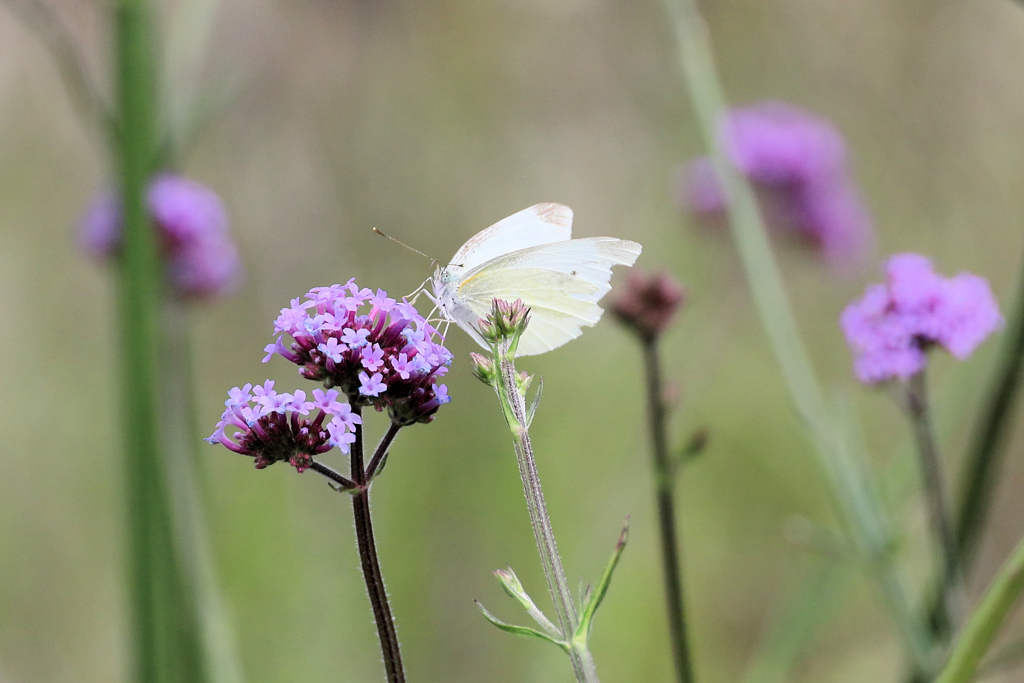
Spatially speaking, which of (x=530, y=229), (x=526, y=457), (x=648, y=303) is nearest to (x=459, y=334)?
(x=530, y=229)

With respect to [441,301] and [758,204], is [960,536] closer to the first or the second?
[441,301]

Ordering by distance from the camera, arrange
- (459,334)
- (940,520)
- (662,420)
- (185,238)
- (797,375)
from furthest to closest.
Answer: (459,334), (185,238), (797,375), (662,420), (940,520)

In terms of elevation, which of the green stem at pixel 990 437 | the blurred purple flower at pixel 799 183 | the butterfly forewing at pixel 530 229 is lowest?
the green stem at pixel 990 437

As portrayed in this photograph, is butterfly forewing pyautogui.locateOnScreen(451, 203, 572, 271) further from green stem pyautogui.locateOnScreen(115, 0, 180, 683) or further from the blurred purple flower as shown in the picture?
the blurred purple flower

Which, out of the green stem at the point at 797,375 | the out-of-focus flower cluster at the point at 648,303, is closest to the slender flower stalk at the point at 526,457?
the out-of-focus flower cluster at the point at 648,303

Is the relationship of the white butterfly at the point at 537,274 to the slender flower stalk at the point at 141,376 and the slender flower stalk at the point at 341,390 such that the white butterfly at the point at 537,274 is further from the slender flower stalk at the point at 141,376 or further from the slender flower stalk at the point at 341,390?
the slender flower stalk at the point at 141,376

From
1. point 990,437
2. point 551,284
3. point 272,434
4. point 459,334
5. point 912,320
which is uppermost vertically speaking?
point 459,334

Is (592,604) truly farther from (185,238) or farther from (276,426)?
(185,238)
